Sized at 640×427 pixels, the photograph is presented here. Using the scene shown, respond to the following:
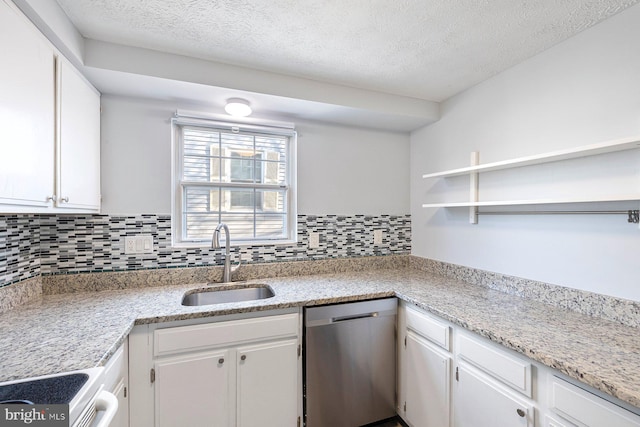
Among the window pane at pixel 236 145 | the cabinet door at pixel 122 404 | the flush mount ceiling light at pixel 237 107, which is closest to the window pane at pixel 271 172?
the window pane at pixel 236 145

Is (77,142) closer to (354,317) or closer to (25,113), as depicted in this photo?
(25,113)

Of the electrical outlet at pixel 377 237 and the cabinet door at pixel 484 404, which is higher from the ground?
the electrical outlet at pixel 377 237

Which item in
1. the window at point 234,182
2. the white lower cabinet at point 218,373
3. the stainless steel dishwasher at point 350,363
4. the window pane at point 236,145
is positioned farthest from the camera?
the window pane at point 236,145

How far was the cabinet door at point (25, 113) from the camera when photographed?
961 mm

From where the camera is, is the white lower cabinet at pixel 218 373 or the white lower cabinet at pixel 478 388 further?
the white lower cabinet at pixel 218 373

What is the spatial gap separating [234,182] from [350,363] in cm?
151

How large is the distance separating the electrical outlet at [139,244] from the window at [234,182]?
16cm

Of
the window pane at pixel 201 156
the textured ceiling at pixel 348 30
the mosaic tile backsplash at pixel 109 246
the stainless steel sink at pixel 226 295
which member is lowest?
the stainless steel sink at pixel 226 295

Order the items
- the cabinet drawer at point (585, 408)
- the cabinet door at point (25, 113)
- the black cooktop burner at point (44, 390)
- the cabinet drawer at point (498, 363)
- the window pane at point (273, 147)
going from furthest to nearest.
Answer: the window pane at point (273, 147)
the cabinet drawer at point (498, 363)
the cabinet door at point (25, 113)
the cabinet drawer at point (585, 408)
the black cooktop burner at point (44, 390)

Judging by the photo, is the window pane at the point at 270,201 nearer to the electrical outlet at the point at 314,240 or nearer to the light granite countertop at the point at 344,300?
the electrical outlet at the point at 314,240

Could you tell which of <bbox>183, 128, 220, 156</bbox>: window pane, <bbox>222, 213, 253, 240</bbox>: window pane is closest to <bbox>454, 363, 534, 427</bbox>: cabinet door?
<bbox>222, 213, 253, 240</bbox>: window pane

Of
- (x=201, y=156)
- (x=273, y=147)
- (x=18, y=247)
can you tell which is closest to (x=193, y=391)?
(x=18, y=247)

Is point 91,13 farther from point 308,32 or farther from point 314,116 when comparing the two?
point 314,116

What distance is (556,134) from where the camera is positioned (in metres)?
1.53
